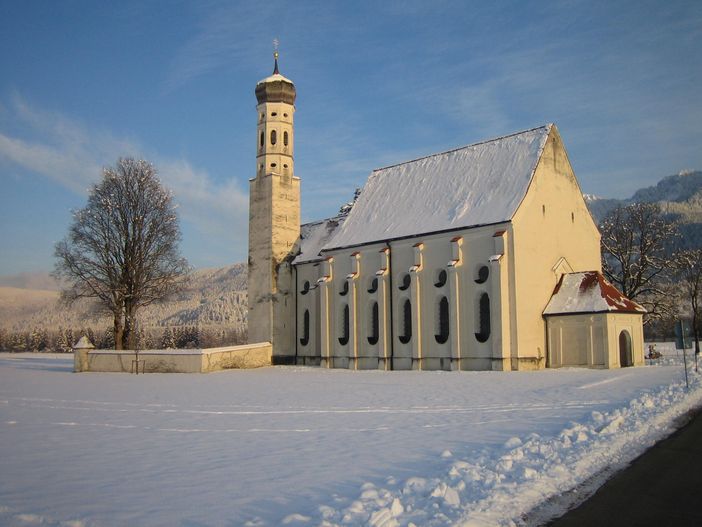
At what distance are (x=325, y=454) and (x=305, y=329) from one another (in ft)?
117

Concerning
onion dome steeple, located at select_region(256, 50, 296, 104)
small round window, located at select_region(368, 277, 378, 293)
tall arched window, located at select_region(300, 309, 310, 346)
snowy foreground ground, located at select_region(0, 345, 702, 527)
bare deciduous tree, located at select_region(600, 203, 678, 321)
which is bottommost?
snowy foreground ground, located at select_region(0, 345, 702, 527)

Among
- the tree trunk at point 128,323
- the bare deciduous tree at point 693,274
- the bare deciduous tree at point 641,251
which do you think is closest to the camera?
the tree trunk at point 128,323

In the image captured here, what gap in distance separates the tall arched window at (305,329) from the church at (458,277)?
74mm

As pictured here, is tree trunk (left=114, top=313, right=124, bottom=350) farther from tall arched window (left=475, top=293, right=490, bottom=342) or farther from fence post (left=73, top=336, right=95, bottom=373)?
tall arched window (left=475, top=293, right=490, bottom=342)

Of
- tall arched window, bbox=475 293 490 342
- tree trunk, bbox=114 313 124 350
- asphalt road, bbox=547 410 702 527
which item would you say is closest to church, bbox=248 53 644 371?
tall arched window, bbox=475 293 490 342

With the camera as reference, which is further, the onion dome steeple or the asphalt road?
the onion dome steeple

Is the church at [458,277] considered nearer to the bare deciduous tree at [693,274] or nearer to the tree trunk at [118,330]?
the bare deciduous tree at [693,274]

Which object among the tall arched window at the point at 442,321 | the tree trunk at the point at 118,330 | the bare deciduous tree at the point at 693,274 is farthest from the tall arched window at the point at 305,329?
the bare deciduous tree at the point at 693,274

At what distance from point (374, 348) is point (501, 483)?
1227 inches

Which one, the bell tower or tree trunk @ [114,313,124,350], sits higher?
the bell tower

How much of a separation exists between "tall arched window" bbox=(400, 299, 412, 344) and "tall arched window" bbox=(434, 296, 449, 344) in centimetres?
236

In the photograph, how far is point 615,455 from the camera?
9.80 metres

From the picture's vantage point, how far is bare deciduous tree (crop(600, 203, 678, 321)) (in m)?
43.6

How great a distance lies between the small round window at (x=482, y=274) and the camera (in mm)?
33125
